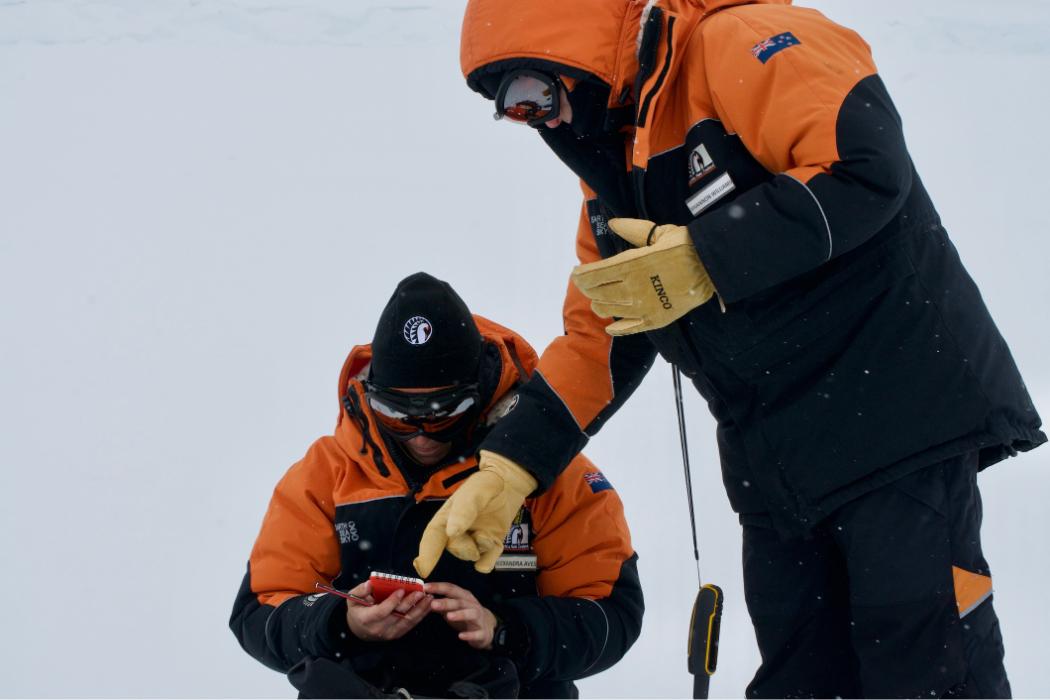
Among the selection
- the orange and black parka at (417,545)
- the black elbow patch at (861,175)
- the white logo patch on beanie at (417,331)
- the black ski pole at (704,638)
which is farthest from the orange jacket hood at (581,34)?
the orange and black parka at (417,545)

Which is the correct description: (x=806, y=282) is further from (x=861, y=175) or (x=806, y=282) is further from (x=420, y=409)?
(x=420, y=409)

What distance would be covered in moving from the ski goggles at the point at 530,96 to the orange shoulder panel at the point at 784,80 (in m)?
0.22

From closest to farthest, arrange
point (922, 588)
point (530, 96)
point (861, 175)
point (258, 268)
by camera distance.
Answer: point (861, 175)
point (922, 588)
point (530, 96)
point (258, 268)

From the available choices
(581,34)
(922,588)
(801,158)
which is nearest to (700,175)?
(801,158)

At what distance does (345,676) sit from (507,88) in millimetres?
947

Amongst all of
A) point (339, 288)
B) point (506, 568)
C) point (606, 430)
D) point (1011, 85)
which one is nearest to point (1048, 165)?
point (1011, 85)

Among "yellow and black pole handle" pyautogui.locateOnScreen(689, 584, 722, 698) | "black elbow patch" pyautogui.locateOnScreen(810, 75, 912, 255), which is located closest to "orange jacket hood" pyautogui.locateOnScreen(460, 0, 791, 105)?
"black elbow patch" pyautogui.locateOnScreen(810, 75, 912, 255)

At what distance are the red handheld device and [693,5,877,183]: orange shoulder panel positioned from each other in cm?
87

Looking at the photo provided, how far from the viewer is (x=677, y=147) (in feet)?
5.06

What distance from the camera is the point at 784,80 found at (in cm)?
138

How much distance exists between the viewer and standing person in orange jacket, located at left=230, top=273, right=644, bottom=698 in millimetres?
1939

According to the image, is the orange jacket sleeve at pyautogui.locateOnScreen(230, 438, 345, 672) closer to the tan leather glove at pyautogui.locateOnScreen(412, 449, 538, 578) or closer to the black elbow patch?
the tan leather glove at pyautogui.locateOnScreen(412, 449, 538, 578)

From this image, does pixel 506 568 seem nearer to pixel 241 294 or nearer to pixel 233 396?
pixel 233 396

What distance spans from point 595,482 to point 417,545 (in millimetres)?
371
